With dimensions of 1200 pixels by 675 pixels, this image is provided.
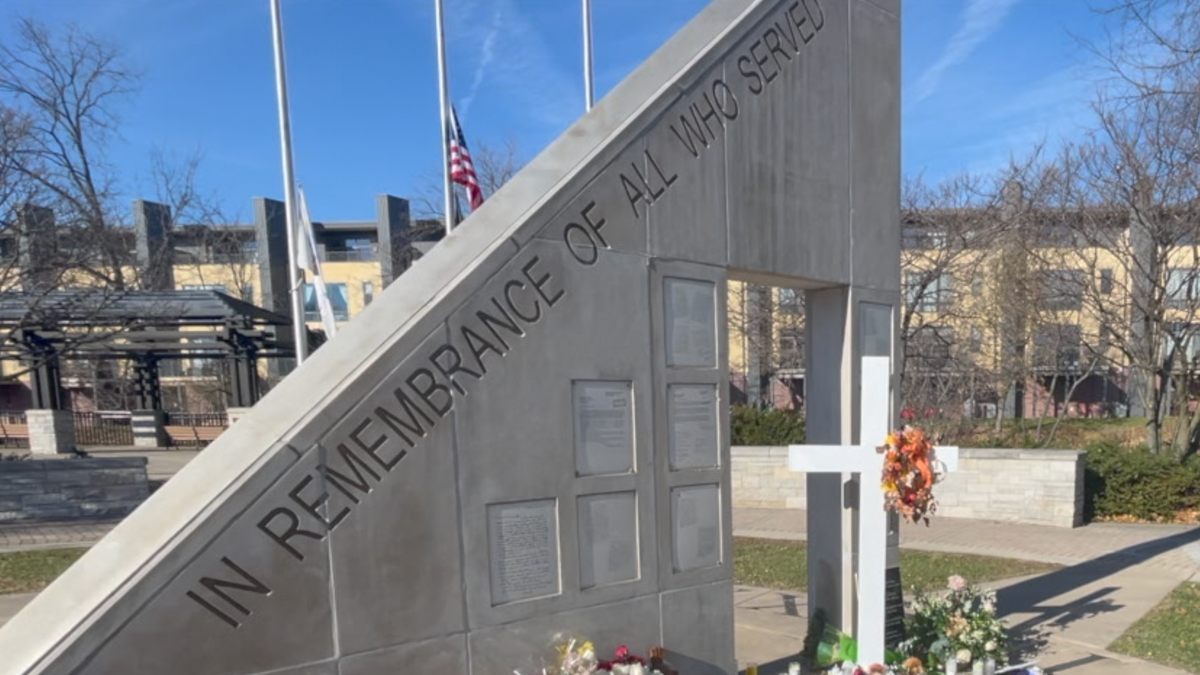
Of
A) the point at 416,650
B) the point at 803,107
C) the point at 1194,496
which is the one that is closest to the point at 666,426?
the point at 416,650

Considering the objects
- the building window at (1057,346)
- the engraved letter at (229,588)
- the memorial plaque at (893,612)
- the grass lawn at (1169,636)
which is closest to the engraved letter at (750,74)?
the memorial plaque at (893,612)

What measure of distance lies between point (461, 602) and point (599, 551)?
32.6 inches

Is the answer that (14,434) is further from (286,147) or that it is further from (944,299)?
(944,299)

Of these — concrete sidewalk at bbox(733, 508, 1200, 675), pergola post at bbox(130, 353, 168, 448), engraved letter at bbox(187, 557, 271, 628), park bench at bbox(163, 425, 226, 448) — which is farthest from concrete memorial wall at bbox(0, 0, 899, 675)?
pergola post at bbox(130, 353, 168, 448)

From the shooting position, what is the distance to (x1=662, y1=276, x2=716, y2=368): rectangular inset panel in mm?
4070

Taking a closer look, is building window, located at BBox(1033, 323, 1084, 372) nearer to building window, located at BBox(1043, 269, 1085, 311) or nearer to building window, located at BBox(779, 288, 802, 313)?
building window, located at BBox(1043, 269, 1085, 311)

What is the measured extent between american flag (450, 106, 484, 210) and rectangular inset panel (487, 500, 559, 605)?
7.66 metres

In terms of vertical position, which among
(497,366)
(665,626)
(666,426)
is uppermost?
(497,366)

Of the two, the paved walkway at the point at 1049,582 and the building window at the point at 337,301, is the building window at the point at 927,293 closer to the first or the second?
the paved walkway at the point at 1049,582

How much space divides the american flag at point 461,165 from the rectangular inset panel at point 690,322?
6.90 meters

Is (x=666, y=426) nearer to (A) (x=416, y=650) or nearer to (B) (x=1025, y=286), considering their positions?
(A) (x=416, y=650)

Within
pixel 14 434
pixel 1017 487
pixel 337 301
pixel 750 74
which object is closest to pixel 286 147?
pixel 750 74

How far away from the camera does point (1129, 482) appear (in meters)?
11.7

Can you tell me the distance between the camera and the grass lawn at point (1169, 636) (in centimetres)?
545
